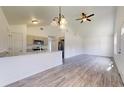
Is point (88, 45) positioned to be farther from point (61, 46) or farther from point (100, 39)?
point (61, 46)

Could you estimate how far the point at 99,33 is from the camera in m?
12.4

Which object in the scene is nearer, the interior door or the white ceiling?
the white ceiling

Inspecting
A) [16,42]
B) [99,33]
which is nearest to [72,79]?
[16,42]

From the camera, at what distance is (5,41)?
6.47 m

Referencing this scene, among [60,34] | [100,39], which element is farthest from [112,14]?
[100,39]

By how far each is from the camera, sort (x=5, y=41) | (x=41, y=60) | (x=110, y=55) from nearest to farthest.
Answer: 1. (x=41, y=60)
2. (x=5, y=41)
3. (x=110, y=55)

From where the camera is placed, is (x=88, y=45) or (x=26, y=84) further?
(x=88, y=45)

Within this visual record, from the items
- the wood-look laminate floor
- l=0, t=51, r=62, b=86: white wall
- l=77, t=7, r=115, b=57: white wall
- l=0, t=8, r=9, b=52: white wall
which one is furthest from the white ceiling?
the wood-look laminate floor

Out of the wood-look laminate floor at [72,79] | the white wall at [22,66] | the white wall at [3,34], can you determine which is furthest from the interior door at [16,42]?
the wood-look laminate floor at [72,79]

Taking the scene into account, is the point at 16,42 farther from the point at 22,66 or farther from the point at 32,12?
the point at 22,66

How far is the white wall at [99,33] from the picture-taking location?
339 inches

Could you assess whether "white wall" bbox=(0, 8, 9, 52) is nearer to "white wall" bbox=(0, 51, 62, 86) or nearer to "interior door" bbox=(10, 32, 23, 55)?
"interior door" bbox=(10, 32, 23, 55)

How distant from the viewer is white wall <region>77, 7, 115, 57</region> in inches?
339
